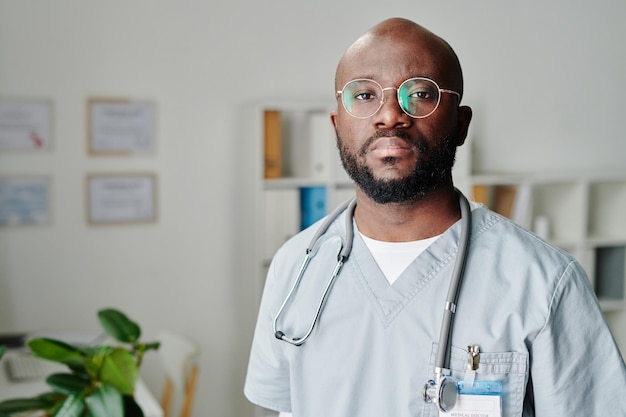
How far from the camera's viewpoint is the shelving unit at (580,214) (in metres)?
3.47

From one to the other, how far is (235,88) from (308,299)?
83.8 inches

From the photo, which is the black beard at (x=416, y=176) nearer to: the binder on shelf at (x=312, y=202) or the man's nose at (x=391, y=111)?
the man's nose at (x=391, y=111)

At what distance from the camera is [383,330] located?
3.91 feet

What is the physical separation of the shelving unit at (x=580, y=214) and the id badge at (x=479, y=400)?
234 centimetres

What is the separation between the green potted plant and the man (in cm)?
55

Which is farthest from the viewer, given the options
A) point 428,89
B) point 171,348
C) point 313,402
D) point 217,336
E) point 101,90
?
point 217,336

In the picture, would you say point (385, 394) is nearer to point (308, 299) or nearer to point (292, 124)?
point (308, 299)

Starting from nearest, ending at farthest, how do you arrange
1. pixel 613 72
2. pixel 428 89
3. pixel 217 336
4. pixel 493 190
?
pixel 428 89 → pixel 217 336 → pixel 493 190 → pixel 613 72

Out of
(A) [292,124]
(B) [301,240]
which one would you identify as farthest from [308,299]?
(A) [292,124]

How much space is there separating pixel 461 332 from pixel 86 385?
0.96 meters

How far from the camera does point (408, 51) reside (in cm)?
113

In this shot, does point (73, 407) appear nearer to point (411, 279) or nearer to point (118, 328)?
point (118, 328)

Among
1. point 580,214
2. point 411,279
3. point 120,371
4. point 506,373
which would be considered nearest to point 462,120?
point 411,279

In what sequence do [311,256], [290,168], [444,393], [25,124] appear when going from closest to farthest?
[444,393]
[311,256]
[25,124]
[290,168]
